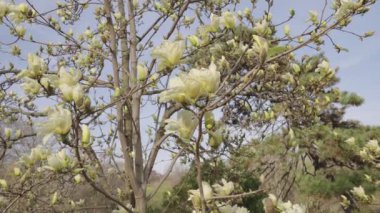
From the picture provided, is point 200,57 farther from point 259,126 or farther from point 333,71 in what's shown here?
point 333,71

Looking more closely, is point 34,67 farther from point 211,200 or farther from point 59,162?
point 211,200

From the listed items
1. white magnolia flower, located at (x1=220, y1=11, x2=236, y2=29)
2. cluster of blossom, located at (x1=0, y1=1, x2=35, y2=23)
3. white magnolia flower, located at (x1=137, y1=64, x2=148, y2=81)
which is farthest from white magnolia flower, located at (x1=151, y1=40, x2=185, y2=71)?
cluster of blossom, located at (x1=0, y1=1, x2=35, y2=23)

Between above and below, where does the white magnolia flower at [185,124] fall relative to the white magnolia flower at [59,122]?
below

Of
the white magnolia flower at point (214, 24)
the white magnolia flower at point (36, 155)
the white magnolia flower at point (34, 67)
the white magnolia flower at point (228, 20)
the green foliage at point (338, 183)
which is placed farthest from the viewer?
the green foliage at point (338, 183)

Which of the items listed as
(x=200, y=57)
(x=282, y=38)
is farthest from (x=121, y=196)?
(x=200, y=57)

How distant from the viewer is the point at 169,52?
158 centimetres

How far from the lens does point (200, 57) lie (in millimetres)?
5766

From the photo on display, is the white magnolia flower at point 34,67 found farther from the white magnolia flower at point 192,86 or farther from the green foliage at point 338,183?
the green foliage at point 338,183

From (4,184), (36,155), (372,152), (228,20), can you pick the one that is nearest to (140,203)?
(36,155)

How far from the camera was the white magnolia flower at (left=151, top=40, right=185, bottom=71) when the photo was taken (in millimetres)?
1568

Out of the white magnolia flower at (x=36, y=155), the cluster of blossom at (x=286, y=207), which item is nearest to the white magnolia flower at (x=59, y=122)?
the cluster of blossom at (x=286, y=207)

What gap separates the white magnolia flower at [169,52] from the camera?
61.7 inches

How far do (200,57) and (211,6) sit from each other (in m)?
1.79

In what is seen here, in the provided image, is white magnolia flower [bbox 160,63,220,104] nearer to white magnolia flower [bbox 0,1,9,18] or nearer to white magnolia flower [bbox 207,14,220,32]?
white magnolia flower [bbox 207,14,220,32]
